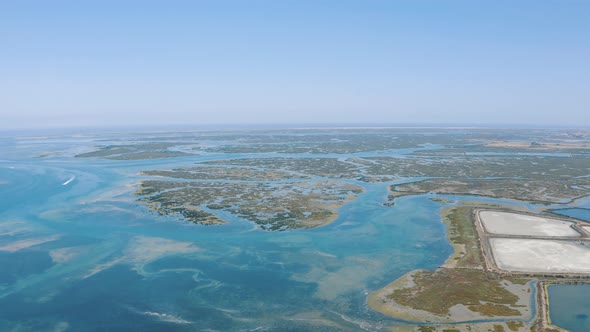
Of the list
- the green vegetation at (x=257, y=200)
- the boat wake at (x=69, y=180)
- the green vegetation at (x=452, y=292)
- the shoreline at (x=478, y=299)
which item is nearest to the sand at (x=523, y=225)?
the shoreline at (x=478, y=299)

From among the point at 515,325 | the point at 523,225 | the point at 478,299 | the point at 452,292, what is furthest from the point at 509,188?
the point at 515,325

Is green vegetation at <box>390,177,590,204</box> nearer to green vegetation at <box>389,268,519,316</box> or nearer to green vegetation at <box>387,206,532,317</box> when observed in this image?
green vegetation at <box>387,206,532,317</box>

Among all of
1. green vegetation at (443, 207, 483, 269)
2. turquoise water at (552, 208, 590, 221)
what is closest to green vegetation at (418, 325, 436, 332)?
green vegetation at (443, 207, 483, 269)

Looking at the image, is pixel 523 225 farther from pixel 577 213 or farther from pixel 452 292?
pixel 452 292

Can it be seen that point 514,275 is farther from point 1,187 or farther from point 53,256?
point 1,187

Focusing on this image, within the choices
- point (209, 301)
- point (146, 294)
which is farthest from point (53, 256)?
point (209, 301)

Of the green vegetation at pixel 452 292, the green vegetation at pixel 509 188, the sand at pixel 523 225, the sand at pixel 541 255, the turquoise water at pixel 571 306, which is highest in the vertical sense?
the green vegetation at pixel 509 188

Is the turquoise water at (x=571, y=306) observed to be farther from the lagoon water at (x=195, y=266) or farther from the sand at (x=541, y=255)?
the sand at (x=541, y=255)

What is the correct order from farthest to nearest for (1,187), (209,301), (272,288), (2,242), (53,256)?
(1,187)
(2,242)
(53,256)
(272,288)
(209,301)
